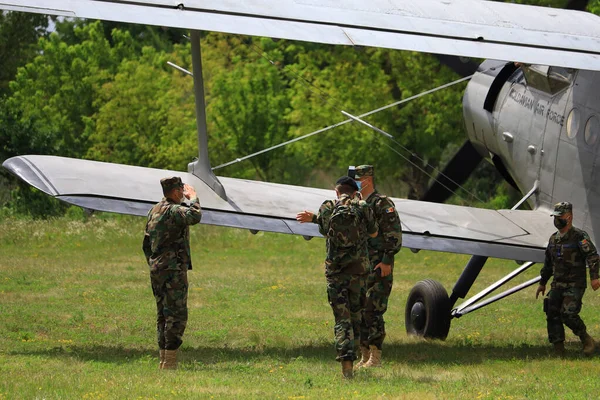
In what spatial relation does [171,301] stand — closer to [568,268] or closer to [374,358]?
[374,358]

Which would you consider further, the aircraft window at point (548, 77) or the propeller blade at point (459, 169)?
the propeller blade at point (459, 169)

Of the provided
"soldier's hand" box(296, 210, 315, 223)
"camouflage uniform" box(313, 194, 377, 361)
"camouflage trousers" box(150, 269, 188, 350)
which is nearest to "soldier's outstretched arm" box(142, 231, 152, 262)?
"camouflage trousers" box(150, 269, 188, 350)

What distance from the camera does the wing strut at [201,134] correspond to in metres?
12.4

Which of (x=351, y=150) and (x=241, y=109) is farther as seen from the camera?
(x=241, y=109)

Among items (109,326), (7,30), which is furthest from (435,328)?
(7,30)

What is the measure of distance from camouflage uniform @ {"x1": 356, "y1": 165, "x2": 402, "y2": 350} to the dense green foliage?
21777mm

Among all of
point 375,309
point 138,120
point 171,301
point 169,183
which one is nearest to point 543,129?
point 375,309

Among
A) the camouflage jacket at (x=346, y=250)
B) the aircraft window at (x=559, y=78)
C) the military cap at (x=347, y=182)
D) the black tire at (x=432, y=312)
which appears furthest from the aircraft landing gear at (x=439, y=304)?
the military cap at (x=347, y=182)

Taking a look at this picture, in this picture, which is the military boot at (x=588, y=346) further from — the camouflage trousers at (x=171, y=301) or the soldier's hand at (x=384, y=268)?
the camouflage trousers at (x=171, y=301)

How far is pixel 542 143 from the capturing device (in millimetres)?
13406

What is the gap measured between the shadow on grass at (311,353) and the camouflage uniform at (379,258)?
955 mm

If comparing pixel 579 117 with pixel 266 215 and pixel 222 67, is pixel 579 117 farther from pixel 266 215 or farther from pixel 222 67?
pixel 222 67

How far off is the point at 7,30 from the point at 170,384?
48809 millimetres

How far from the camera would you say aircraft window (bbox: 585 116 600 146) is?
39.2 feet
